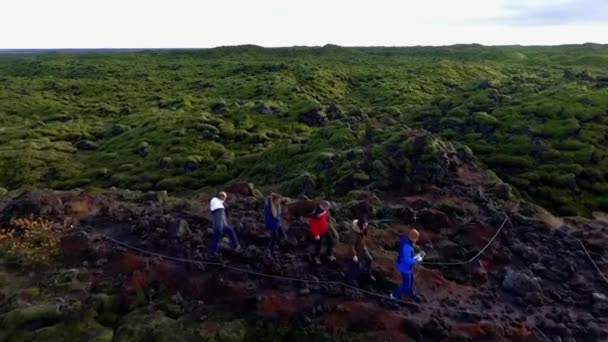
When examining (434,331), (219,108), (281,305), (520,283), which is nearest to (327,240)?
(281,305)

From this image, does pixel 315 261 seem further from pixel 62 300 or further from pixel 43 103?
pixel 43 103

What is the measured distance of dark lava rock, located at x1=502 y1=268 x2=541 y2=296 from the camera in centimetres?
2091

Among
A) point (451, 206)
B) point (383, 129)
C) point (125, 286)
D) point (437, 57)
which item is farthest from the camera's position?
point (437, 57)

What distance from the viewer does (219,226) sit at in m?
20.3

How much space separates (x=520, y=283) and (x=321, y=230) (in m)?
7.91

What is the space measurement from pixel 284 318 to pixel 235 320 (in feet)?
5.24

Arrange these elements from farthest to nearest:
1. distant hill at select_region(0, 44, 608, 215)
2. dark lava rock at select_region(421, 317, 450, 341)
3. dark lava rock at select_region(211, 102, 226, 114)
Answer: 1. dark lava rock at select_region(211, 102, 226, 114)
2. distant hill at select_region(0, 44, 608, 215)
3. dark lava rock at select_region(421, 317, 450, 341)

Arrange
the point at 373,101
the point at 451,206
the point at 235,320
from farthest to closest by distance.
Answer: the point at 373,101, the point at 451,206, the point at 235,320

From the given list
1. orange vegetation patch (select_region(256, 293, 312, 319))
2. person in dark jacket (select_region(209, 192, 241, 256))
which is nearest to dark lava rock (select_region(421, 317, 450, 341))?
orange vegetation patch (select_region(256, 293, 312, 319))

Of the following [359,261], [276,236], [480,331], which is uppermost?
[276,236]

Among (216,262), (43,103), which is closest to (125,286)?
(216,262)

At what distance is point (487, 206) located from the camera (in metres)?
27.5

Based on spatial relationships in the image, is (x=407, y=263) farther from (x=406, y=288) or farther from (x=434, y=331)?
(x=434, y=331)

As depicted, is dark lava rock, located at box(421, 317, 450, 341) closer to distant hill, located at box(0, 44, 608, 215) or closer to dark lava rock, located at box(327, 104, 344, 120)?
distant hill, located at box(0, 44, 608, 215)
